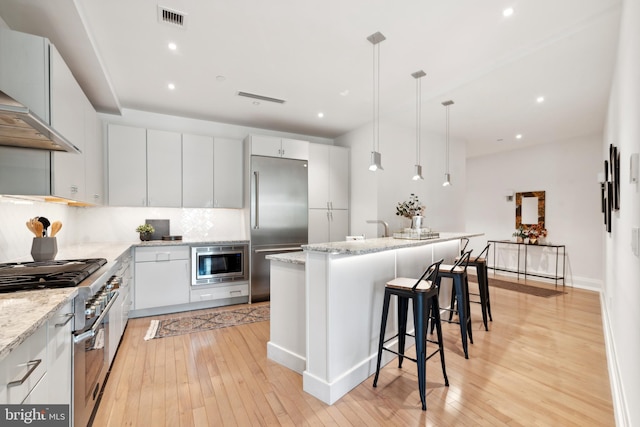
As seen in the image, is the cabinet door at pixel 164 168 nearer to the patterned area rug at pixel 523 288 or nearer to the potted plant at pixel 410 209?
the potted plant at pixel 410 209

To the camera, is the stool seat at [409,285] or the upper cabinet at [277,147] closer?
the stool seat at [409,285]

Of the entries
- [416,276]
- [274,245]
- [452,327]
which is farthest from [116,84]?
[452,327]

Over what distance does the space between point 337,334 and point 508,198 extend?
6.34 m

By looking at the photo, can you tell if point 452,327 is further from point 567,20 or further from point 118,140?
point 118,140

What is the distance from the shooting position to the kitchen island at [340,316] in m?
2.19

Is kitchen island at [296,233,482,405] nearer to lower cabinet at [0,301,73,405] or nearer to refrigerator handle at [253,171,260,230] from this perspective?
lower cabinet at [0,301,73,405]

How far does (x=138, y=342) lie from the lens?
10.4 feet

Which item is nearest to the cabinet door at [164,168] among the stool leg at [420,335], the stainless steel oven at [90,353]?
the stainless steel oven at [90,353]

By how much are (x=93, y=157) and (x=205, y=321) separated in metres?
2.30

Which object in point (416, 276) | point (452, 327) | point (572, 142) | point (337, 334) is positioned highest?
point (572, 142)

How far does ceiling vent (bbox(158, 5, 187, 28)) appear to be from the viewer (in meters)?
2.32

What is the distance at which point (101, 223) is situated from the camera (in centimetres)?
421

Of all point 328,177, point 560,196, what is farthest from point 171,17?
point 560,196

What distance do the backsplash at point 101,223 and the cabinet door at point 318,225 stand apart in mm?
1119
